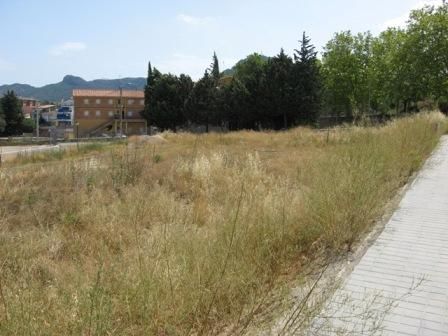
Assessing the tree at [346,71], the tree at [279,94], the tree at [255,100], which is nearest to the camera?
the tree at [279,94]

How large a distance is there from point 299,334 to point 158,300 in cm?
100

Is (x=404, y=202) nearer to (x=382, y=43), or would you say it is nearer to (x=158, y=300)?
(x=158, y=300)

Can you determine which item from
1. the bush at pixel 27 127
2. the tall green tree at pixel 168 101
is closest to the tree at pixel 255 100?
the tall green tree at pixel 168 101

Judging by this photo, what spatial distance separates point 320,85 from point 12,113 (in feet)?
187

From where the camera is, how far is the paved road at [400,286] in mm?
3453

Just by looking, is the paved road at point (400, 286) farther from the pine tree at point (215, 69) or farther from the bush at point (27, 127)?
the bush at point (27, 127)

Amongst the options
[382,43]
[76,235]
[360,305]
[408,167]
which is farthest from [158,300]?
[382,43]

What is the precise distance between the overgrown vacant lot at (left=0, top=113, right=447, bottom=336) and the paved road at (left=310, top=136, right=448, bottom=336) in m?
0.44

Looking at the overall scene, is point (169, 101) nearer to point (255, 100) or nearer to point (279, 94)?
point (255, 100)

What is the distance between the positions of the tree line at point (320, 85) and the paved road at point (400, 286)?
2476 centimetres

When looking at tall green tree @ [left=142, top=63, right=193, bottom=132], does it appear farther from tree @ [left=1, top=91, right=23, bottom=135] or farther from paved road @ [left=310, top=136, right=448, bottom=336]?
paved road @ [left=310, top=136, right=448, bottom=336]

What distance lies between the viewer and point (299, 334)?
3.15 m

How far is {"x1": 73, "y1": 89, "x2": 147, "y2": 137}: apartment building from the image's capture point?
91000mm

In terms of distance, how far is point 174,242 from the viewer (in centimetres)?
404
